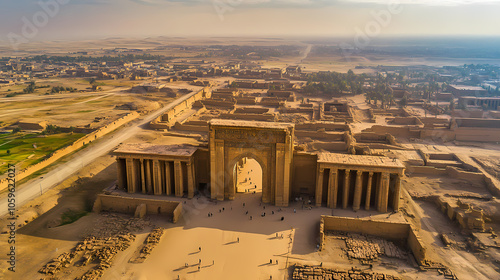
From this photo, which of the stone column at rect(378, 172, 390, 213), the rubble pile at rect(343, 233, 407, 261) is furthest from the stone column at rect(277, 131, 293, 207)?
the stone column at rect(378, 172, 390, 213)

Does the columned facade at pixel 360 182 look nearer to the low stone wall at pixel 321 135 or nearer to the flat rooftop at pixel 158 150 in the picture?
the flat rooftop at pixel 158 150

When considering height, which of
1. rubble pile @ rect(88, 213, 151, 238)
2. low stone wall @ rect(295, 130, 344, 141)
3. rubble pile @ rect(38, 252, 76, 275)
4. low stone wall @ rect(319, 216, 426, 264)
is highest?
low stone wall @ rect(295, 130, 344, 141)

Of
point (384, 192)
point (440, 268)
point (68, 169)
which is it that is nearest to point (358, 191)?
point (384, 192)

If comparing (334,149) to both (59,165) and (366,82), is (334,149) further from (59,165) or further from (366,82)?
(366,82)

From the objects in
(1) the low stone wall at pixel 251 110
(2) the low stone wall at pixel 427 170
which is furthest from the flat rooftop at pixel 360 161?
(1) the low stone wall at pixel 251 110

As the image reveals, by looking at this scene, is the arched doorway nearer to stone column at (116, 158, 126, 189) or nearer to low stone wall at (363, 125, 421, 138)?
stone column at (116, 158, 126, 189)
